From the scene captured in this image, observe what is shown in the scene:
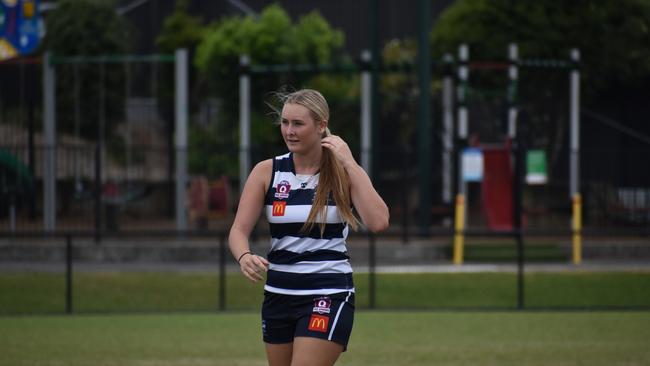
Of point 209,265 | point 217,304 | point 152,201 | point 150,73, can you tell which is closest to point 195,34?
point 150,73

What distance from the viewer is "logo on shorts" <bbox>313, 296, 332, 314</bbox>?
6.25 metres

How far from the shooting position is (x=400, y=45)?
3884 cm

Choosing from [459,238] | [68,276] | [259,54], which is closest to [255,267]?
[68,276]

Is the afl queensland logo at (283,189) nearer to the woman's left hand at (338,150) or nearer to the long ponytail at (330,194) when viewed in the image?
the long ponytail at (330,194)

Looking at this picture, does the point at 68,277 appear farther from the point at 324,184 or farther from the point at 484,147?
the point at 324,184

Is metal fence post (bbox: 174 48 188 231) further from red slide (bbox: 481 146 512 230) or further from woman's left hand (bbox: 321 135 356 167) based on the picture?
woman's left hand (bbox: 321 135 356 167)

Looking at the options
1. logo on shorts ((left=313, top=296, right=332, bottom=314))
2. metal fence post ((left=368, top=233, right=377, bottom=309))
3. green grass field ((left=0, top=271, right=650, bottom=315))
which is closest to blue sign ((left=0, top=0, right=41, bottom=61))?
green grass field ((left=0, top=271, right=650, bottom=315))

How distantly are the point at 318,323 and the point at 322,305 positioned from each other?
0.09 m

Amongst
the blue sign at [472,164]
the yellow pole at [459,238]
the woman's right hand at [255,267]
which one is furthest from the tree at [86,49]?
the woman's right hand at [255,267]

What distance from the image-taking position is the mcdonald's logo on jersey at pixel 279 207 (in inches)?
248

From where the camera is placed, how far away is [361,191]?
6387 mm

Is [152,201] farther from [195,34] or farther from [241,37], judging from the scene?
[195,34]

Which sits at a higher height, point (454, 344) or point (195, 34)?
point (195, 34)

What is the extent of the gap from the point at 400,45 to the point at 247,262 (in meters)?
33.0
